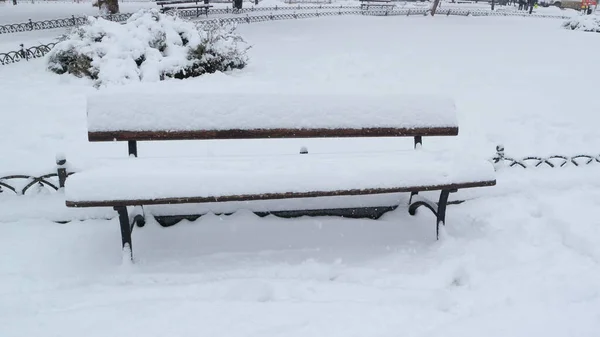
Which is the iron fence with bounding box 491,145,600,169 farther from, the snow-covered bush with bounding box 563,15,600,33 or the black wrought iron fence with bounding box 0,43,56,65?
the snow-covered bush with bounding box 563,15,600,33

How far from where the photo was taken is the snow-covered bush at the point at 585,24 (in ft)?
75.1

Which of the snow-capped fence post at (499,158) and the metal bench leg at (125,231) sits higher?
the snow-capped fence post at (499,158)

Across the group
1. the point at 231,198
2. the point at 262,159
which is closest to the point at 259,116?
the point at 262,159

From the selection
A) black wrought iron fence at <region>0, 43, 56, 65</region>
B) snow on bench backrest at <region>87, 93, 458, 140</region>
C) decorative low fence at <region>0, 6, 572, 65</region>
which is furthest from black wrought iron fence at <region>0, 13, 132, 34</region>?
snow on bench backrest at <region>87, 93, 458, 140</region>

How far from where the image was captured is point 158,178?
314cm

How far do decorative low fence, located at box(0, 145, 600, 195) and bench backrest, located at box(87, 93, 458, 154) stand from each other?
972 millimetres

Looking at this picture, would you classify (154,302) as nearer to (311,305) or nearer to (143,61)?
(311,305)

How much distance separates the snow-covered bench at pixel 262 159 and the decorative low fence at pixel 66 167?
940 mm

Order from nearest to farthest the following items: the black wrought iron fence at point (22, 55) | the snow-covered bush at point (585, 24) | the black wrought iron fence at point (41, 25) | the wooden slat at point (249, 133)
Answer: the wooden slat at point (249, 133), the black wrought iron fence at point (22, 55), the black wrought iron fence at point (41, 25), the snow-covered bush at point (585, 24)

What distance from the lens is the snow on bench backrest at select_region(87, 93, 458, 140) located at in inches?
138

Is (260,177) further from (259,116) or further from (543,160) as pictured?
(543,160)

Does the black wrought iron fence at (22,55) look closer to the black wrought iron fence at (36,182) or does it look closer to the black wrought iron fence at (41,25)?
the black wrought iron fence at (41,25)

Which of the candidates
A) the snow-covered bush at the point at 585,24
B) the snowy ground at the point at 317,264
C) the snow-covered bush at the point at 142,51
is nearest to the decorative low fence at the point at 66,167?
the snowy ground at the point at 317,264

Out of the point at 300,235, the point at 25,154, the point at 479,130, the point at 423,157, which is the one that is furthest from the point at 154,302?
the point at 479,130
